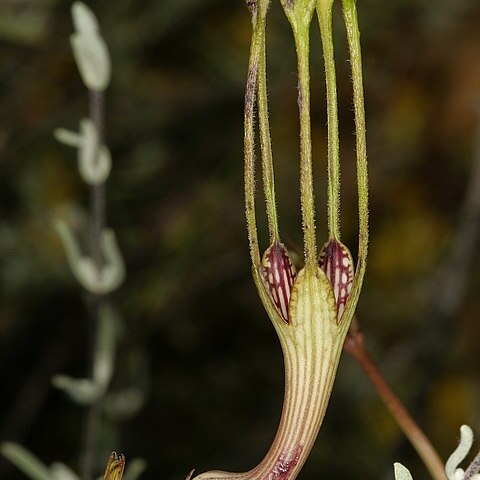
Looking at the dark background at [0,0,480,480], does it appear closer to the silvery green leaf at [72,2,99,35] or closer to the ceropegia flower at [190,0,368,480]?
the silvery green leaf at [72,2,99,35]

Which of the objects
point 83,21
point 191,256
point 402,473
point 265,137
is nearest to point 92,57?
point 83,21

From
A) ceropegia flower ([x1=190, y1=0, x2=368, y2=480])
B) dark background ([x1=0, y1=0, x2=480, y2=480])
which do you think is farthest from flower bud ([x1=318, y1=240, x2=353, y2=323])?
dark background ([x1=0, y1=0, x2=480, y2=480])

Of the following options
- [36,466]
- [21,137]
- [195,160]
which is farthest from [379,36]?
[36,466]

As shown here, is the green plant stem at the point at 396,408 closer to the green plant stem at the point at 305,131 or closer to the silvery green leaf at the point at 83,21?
the green plant stem at the point at 305,131

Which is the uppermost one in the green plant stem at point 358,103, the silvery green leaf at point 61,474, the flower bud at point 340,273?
the green plant stem at point 358,103

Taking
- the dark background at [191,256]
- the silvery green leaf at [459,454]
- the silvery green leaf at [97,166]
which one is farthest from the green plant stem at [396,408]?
the dark background at [191,256]
